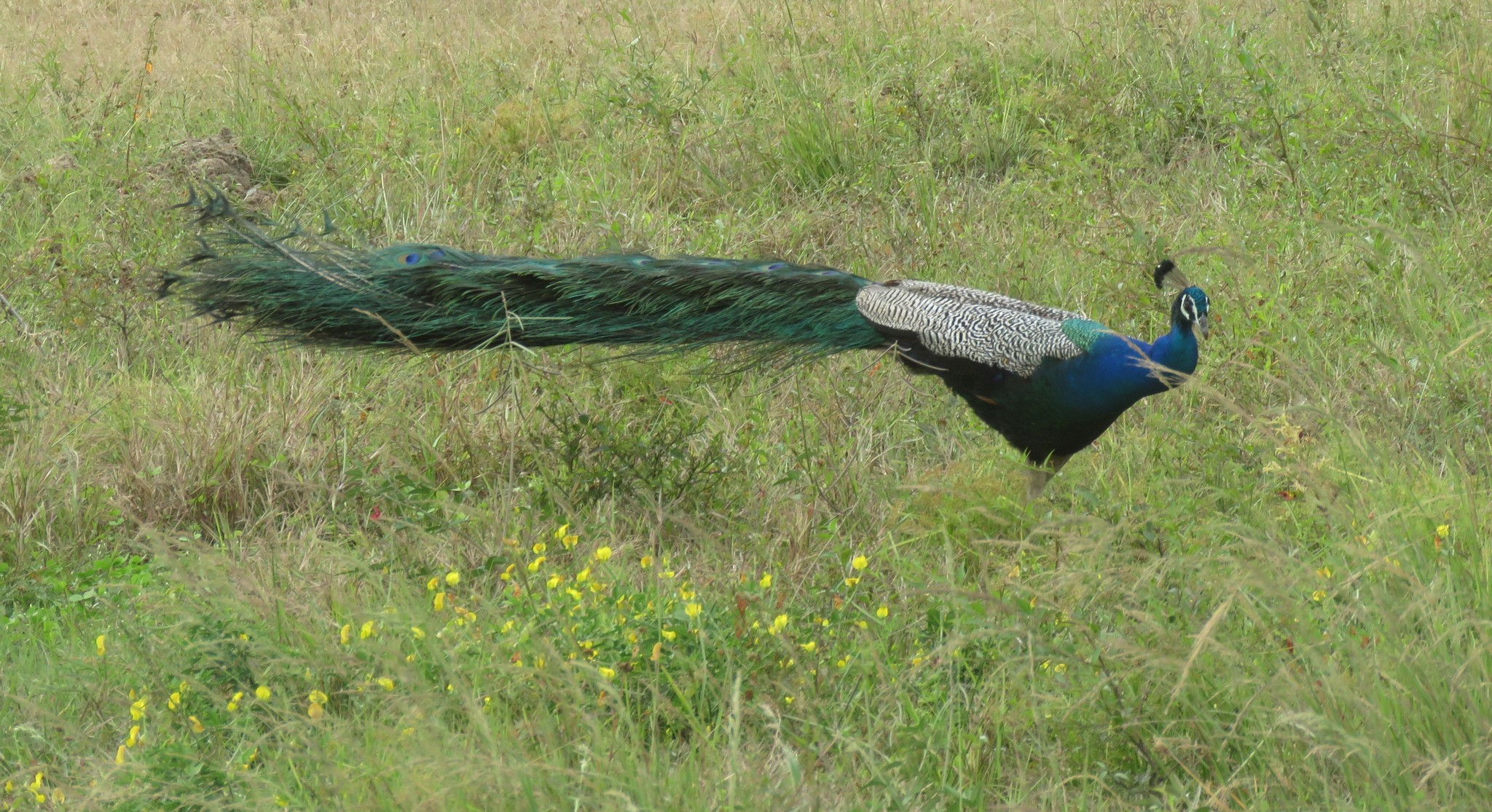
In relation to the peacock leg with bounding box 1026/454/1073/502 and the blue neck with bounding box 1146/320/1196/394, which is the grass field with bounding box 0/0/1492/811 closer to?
the peacock leg with bounding box 1026/454/1073/502

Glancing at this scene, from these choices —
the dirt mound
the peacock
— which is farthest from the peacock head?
the dirt mound

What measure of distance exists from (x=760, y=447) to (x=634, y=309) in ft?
1.71

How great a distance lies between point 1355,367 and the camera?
157 inches

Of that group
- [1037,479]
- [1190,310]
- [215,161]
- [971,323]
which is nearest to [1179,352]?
[1190,310]

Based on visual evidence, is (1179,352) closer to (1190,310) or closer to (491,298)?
(1190,310)

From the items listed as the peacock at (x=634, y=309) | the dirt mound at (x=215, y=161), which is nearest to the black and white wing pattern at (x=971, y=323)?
the peacock at (x=634, y=309)

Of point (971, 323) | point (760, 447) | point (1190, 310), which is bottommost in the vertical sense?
point (760, 447)

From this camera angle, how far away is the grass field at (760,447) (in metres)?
2.35

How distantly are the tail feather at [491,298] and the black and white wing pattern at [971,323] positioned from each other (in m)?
0.09

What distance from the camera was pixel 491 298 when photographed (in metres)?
3.97

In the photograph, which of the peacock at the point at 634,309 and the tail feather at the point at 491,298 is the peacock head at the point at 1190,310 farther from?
the tail feather at the point at 491,298

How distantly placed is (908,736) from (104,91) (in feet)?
17.8

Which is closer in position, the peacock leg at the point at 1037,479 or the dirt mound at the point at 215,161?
the peacock leg at the point at 1037,479

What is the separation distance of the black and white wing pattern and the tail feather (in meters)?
0.09
